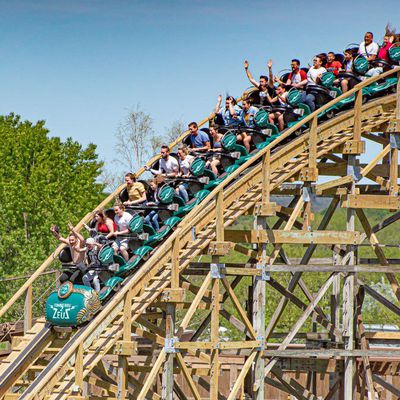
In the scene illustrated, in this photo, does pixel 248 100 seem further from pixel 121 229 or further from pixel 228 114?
pixel 121 229

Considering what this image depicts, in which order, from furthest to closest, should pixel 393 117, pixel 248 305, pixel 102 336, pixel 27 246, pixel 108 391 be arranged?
pixel 27 246 < pixel 248 305 < pixel 393 117 < pixel 108 391 < pixel 102 336

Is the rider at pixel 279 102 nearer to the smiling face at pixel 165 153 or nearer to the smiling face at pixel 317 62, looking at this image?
the smiling face at pixel 317 62

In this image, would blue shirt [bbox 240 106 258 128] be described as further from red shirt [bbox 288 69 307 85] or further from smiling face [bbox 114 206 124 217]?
smiling face [bbox 114 206 124 217]

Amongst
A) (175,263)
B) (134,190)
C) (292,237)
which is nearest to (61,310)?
(175,263)

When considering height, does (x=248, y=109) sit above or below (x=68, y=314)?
above

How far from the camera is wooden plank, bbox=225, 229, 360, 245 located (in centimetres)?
2308

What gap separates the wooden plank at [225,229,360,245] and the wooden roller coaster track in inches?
0.9

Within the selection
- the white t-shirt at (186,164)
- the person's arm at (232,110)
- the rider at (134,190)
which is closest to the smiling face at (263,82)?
the person's arm at (232,110)

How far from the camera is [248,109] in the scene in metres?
25.5

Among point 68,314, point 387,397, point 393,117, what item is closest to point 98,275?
point 68,314

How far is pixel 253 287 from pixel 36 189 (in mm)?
29127

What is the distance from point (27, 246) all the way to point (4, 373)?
26909mm

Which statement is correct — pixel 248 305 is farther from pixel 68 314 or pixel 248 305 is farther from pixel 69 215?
pixel 69 215

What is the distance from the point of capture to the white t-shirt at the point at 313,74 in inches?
1011
